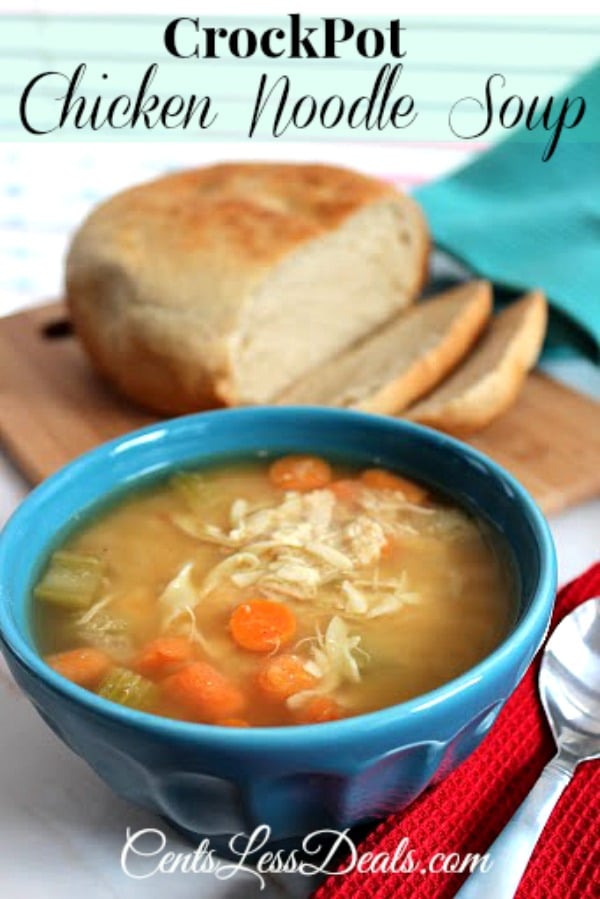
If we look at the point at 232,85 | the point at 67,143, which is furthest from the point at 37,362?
the point at 232,85

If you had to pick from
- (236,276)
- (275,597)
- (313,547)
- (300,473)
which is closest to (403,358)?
(236,276)

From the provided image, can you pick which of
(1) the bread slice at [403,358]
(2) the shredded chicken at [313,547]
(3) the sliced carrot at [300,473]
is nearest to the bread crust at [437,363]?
(1) the bread slice at [403,358]

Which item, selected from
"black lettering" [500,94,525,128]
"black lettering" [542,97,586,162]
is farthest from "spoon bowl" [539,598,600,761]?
"black lettering" [500,94,525,128]

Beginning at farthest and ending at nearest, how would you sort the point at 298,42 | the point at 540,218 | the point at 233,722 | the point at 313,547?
the point at 298,42, the point at 540,218, the point at 313,547, the point at 233,722

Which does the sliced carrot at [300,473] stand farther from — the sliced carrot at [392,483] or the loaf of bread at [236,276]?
the loaf of bread at [236,276]

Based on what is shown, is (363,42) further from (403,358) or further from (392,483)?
(392,483)

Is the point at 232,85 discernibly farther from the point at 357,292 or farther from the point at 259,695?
the point at 259,695

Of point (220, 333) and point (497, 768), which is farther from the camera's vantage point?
point (220, 333)
